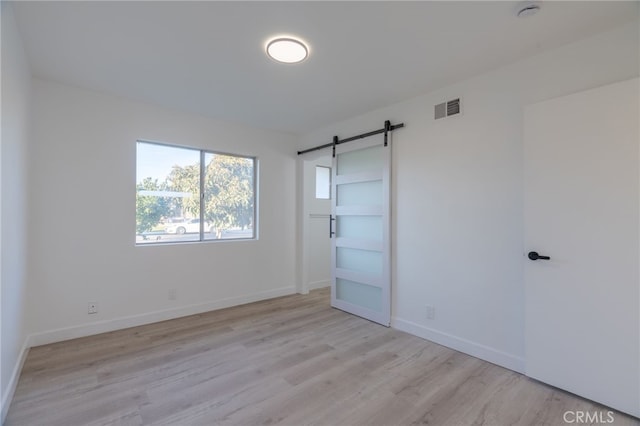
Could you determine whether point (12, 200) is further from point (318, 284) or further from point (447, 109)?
point (318, 284)

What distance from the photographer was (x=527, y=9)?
1.84 m

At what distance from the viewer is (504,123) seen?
257cm

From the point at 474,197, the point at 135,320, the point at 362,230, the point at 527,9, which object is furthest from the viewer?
the point at 362,230

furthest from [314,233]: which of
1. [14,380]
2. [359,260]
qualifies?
[14,380]

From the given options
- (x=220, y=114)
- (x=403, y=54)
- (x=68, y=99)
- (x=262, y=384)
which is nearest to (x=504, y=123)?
(x=403, y=54)

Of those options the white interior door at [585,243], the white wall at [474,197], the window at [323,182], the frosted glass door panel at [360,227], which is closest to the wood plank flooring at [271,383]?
the white interior door at [585,243]

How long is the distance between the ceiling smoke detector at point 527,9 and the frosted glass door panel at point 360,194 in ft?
6.63

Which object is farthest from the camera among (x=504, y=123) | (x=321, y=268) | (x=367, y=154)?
(x=321, y=268)

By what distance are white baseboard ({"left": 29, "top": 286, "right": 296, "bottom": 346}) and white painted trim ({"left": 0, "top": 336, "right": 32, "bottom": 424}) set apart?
14cm

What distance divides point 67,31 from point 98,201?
66.8 inches

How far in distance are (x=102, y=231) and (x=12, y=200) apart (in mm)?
1170

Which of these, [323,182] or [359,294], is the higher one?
[323,182]

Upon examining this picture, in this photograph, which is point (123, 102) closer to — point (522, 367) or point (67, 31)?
point (67, 31)

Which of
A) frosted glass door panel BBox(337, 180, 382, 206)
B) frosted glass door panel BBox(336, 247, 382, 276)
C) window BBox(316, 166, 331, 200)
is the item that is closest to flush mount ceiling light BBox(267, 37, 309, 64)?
frosted glass door panel BBox(337, 180, 382, 206)
